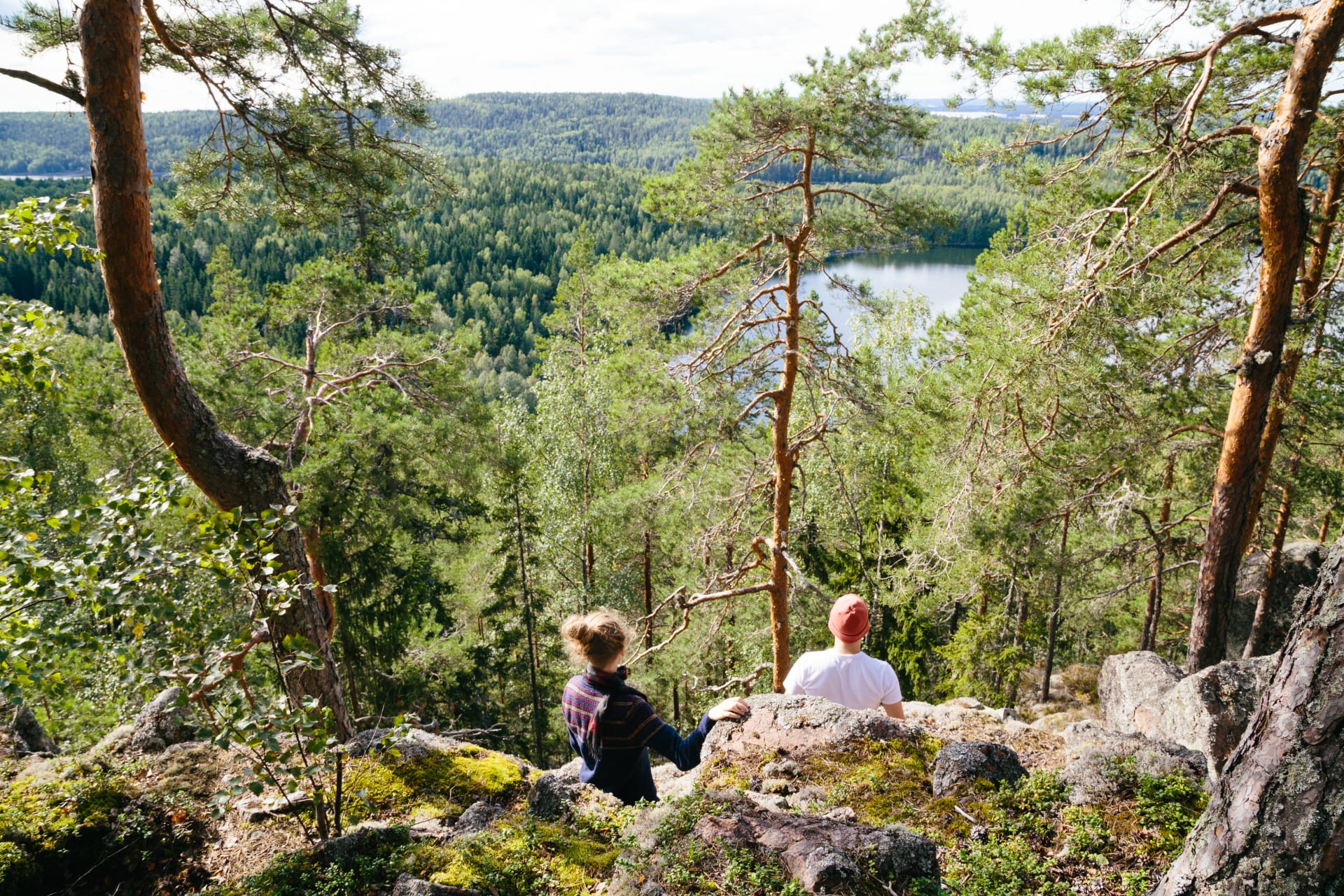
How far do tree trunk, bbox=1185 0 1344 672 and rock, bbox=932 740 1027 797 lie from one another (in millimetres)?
3580

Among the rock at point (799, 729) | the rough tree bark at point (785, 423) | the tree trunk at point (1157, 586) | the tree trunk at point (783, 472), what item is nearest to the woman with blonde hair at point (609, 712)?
the rock at point (799, 729)

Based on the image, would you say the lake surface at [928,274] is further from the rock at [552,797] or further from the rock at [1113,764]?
the rock at [552,797]

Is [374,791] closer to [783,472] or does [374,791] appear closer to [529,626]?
[783,472]

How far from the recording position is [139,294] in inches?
152

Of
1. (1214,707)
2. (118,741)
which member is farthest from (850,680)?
(118,741)

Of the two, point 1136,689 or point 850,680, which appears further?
point 1136,689

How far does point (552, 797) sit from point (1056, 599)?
445 inches

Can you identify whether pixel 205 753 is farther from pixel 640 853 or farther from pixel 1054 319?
pixel 1054 319

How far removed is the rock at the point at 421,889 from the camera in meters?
2.35

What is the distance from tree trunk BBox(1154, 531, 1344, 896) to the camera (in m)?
1.54

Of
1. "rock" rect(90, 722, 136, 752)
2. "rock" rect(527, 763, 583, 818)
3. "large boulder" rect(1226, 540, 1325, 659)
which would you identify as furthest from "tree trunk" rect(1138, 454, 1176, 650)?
"rock" rect(90, 722, 136, 752)

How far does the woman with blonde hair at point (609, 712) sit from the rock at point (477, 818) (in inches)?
18.4

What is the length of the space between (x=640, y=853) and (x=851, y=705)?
180cm

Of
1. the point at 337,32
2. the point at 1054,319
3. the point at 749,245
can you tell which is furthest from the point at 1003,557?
the point at 337,32
